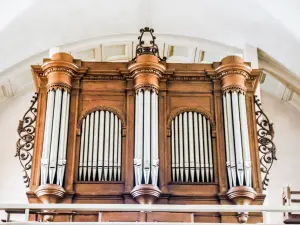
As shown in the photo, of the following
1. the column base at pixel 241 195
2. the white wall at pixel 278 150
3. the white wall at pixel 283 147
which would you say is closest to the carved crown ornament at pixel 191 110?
the column base at pixel 241 195

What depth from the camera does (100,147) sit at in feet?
34.2

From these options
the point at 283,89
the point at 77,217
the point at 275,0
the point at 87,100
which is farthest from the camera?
the point at 283,89

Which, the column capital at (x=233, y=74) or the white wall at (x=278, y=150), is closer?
the column capital at (x=233, y=74)

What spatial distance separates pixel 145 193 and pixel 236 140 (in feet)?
5.38

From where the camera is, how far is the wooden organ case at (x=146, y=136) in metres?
9.98

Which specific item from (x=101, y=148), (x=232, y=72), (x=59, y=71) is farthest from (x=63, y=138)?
(x=232, y=72)

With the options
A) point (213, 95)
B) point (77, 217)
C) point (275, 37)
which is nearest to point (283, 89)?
point (275, 37)

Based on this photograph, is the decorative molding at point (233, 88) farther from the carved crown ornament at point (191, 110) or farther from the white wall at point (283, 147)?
the white wall at point (283, 147)

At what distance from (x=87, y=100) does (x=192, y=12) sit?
12.7 feet

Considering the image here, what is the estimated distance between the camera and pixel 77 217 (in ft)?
32.4

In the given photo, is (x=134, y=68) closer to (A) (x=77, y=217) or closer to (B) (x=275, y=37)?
(A) (x=77, y=217)

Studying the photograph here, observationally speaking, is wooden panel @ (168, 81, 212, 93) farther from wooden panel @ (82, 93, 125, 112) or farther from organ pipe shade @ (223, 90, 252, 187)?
wooden panel @ (82, 93, 125, 112)

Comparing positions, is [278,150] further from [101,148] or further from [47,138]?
[47,138]

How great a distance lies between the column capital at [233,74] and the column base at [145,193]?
210cm
